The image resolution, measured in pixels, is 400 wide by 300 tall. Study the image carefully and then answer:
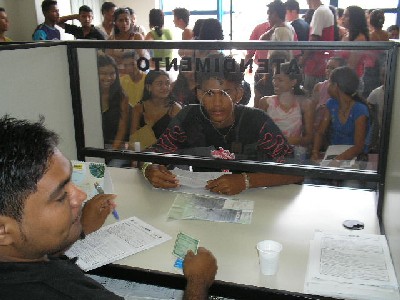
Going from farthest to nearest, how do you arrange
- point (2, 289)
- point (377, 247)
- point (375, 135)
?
point (375, 135) → point (377, 247) → point (2, 289)

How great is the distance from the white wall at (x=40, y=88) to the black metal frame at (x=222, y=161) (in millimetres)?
23

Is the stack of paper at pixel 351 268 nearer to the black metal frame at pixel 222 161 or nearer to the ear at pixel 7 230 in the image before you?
the black metal frame at pixel 222 161

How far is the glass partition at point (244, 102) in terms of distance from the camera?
126cm

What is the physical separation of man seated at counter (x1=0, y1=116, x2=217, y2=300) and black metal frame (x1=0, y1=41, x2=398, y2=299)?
28 centimetres

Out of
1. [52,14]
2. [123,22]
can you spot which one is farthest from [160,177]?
[52,14]

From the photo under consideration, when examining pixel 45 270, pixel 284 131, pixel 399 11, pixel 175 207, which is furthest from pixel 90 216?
pixel 399 11

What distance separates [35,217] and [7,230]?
0.05 meters

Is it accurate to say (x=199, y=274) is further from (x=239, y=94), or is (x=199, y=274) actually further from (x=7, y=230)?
(x=239, y=94)

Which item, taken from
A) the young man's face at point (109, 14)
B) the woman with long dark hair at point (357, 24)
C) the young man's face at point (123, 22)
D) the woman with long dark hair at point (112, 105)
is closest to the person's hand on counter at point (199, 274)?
the woman with long dark hair at point (112, 105)

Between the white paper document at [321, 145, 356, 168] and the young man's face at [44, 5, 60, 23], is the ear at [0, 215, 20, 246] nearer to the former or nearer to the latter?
the white paper document at [321, 145, 356, 168]

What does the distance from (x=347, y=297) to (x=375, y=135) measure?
0.54m

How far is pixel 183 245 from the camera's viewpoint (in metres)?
1.18

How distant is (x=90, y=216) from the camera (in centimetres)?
131

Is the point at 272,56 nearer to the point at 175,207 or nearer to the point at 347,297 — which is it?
the point at 175,207
